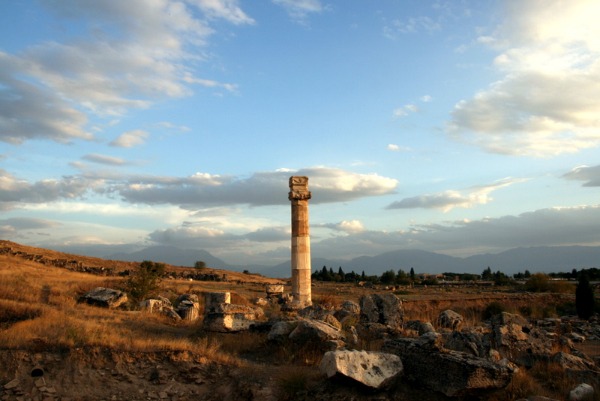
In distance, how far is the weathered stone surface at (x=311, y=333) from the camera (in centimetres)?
1252

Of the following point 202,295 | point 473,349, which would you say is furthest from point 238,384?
point 202,295

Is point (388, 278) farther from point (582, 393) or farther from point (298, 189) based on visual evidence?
point (582, 393)

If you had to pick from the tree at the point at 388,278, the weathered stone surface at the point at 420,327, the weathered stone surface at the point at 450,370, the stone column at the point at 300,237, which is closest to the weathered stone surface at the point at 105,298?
the stone column at the point at 300,237

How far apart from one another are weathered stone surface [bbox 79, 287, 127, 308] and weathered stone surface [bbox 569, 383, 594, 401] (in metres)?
17.3

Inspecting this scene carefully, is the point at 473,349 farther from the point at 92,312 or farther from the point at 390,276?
the point at 390,276

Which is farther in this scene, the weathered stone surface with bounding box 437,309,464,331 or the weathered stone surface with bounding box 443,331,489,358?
the weathered stone surface with bounding box 437,309,464,331

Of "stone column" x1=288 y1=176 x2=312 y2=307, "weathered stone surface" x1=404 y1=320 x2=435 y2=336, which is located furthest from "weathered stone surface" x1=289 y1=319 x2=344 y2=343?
"stone column" x1=288 y1=176 x2=312 y2=307

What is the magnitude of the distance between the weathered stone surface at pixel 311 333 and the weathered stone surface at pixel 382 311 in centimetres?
535

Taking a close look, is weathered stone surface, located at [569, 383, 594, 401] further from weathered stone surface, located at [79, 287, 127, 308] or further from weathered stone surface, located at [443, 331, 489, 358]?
weathered stone surface, located at [79, 287, 127, 308]

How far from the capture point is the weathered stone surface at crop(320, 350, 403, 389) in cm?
893

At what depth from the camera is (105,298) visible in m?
20.4

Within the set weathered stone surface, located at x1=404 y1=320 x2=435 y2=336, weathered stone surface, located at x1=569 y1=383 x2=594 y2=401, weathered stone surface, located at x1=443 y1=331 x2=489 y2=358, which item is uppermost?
weathered stone surface, located at x1=443 y1=331 x2=489 y2=358

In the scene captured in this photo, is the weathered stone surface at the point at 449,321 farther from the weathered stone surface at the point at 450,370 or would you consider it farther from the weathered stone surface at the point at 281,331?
the weathered stone surface at the point at 450,370

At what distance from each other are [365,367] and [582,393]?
4.25 m
